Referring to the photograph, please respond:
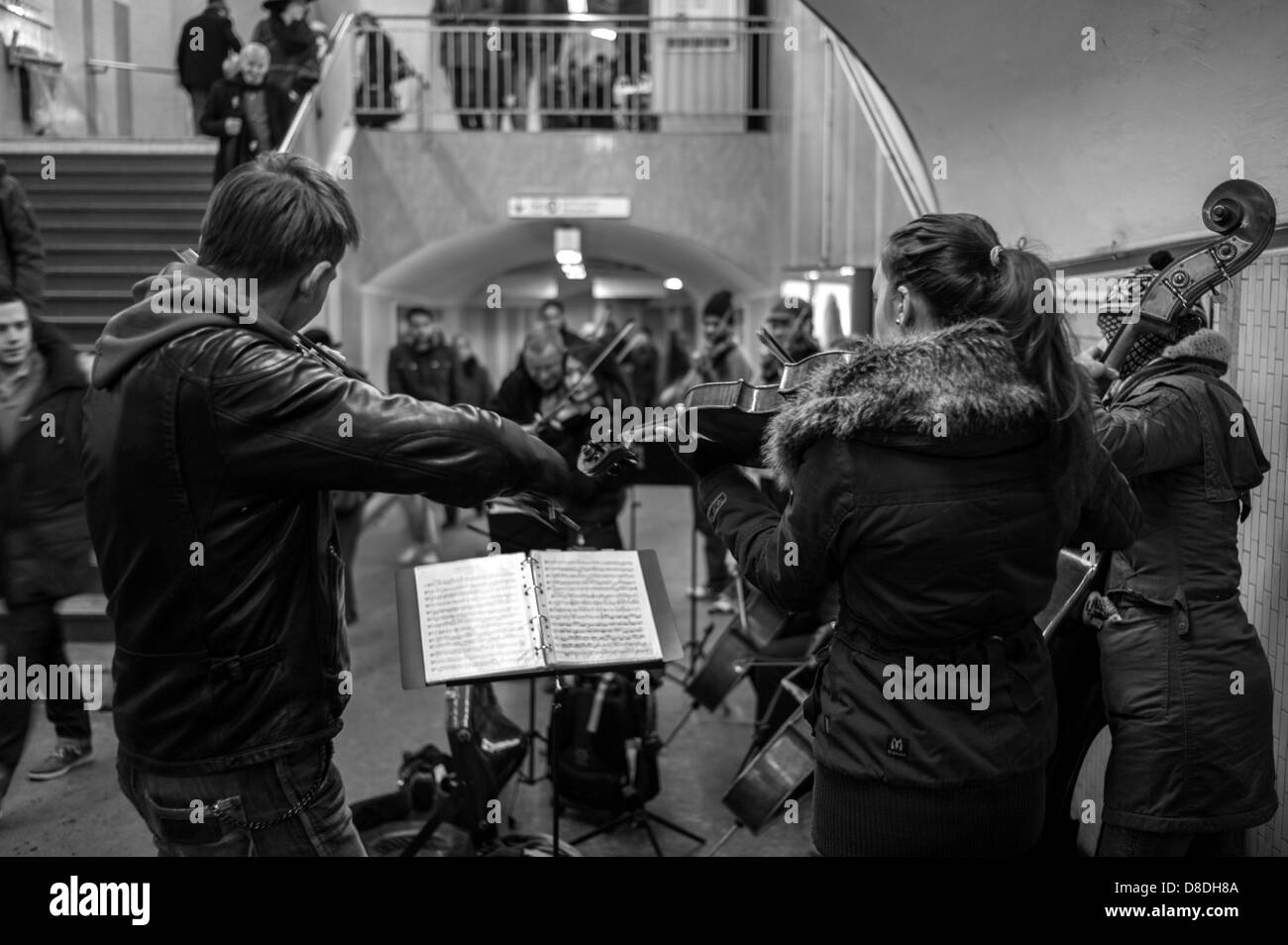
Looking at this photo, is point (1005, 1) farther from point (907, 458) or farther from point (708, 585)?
point (708, 585)

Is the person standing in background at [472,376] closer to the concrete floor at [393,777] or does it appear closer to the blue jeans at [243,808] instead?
the concrete floor at [393,777]

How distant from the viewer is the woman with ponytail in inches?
63.3

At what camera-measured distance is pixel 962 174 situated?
438 cm

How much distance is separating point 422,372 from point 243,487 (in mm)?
6790

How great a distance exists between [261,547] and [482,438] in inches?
15.1

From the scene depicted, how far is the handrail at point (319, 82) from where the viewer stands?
27.4 feet

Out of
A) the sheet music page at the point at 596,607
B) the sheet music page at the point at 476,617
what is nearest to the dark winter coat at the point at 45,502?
the sheet music page at the point at 476,617

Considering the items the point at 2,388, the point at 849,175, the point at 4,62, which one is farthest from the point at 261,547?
the point at 849,175

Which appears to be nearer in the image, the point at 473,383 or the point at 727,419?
the point at 727,419

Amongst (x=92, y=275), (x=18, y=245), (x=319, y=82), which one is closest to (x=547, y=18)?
(x=319, y=82)

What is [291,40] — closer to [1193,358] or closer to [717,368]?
[717,368]

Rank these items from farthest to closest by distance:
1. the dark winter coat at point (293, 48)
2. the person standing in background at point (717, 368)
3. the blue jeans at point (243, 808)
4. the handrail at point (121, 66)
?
the dark winter coat at point (293, 48)
the handrail at point (121, 66)
the person standing in background at point (717, 368)
the blue jeans at point (243, 808)

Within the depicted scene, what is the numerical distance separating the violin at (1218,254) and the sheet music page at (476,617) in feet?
4.89

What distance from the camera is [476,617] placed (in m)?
2.26
